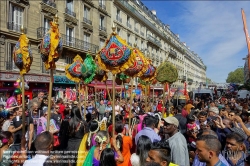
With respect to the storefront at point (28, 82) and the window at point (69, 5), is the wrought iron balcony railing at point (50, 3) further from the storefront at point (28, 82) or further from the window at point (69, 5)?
the storefront at point (28, 82)

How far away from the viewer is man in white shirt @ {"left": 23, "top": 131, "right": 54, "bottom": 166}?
272 cm

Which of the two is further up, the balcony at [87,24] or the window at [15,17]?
the balcony at [87,24]

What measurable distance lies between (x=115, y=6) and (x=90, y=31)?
7.25 meters

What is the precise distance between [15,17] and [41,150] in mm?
14889

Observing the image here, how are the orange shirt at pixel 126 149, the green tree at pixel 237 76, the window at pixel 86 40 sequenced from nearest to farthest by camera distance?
the orange shirt at pixel 126 149 → the window at pixel 86 40 → the green tree at pixel 237 76

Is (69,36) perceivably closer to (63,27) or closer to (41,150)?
(63,27)

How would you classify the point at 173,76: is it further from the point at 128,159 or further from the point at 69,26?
the point at 69,26

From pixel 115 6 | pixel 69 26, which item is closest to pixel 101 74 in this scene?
pixel 69 26

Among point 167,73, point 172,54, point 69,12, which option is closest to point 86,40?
point 69,12

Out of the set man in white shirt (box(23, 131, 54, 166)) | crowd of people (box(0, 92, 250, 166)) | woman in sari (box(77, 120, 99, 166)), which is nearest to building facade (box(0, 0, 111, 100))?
crowd of people (box(0, 92, 250, 166))

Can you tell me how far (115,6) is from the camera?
1107 inches

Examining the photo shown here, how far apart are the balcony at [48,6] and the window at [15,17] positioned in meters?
2.00

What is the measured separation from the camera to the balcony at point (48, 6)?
17125 millimetres

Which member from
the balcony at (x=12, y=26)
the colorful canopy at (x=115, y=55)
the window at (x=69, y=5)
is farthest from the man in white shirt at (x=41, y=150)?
the window at (x=69, y=5)
